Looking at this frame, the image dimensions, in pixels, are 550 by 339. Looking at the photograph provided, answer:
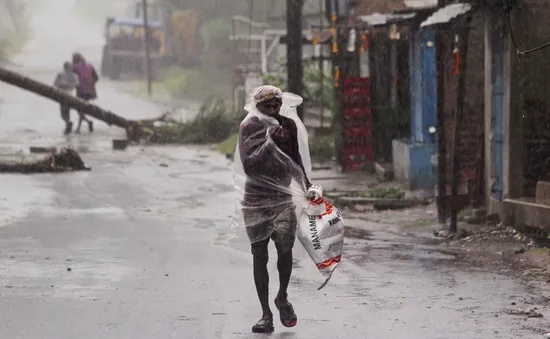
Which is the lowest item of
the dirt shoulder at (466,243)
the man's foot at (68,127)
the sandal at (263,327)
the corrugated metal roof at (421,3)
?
the dirt shoulder at (466,243)

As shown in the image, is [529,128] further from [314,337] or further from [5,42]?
[5,42]

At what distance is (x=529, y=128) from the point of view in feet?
43.5

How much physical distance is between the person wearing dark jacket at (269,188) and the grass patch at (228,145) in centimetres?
1618

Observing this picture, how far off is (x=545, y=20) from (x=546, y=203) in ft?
6.94

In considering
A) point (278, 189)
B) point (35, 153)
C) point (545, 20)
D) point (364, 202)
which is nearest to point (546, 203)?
point (545, 20)

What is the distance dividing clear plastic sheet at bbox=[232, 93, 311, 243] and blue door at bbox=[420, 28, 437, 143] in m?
10.2

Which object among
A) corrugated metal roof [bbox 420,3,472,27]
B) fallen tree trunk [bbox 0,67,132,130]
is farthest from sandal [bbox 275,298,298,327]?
fallen tree trunk [bbox 0,67,132,130]

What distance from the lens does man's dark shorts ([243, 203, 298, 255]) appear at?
7734 mm

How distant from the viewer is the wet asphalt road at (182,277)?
792 cm

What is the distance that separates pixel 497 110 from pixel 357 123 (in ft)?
21.2

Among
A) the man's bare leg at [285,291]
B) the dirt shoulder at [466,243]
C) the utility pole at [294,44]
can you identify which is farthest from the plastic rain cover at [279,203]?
the utility pole at [294,44]

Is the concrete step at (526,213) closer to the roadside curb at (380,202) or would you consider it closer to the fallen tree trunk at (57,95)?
the roadside curb at (380,202)

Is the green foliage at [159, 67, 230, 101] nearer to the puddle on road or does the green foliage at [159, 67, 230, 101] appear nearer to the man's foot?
the man's foot

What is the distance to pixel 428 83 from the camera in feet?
59.0
